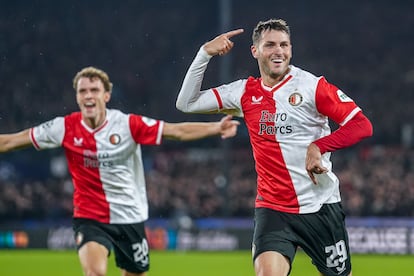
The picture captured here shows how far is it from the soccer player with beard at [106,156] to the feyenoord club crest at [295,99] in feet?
5.82

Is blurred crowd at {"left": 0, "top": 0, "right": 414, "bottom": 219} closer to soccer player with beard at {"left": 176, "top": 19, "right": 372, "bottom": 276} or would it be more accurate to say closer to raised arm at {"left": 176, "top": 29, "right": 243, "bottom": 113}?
raised arm at {"left": 176, "top": 29, "right": 243, "bottom": 113}

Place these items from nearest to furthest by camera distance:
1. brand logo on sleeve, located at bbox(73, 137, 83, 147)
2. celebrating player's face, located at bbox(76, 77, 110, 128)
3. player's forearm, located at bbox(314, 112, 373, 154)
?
player's forearm, located at bbox(314, 112, 373, 154) → celebrating player's face, located at bbox(76, 77, 110, 128) → brand logo on sleeve, located at bbox(73, 137, 83, 147)

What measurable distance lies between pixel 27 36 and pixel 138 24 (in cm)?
1571

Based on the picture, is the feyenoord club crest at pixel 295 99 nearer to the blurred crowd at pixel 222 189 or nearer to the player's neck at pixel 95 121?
the player's neck at pixel 95 121

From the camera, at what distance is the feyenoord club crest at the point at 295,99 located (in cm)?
632

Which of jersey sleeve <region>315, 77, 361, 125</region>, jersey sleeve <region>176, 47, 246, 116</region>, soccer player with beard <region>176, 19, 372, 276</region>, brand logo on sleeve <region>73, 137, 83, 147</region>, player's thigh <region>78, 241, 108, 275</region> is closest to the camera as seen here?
jersey sleeve <region>315, 77, 361, 125</region>

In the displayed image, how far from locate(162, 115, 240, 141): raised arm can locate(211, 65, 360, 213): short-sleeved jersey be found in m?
1.43

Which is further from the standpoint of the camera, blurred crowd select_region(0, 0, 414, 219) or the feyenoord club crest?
blurred crowd select_region(0, 0, 414, 219)

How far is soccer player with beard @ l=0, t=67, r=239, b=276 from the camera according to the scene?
8.14 m

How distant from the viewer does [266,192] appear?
6.45 meters

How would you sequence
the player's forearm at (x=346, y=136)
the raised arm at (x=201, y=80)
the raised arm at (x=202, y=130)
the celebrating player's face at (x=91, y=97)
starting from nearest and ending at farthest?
the player's forearm at (x=346, y=136) < the raised arm at (x=201, y=80) < the raised arm at (x=202, y=130) < the celebrating player's face at (x=91, y=97)

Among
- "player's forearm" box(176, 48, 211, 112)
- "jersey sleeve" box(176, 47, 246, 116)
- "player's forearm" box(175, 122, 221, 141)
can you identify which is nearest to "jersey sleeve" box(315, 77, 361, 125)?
"jersey sleeve" box(176, 47, 246, 116)

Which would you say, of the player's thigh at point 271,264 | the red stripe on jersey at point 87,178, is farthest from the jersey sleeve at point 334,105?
the red stripe on jersey at point 87,178

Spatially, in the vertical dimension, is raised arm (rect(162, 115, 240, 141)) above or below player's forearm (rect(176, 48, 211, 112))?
below
